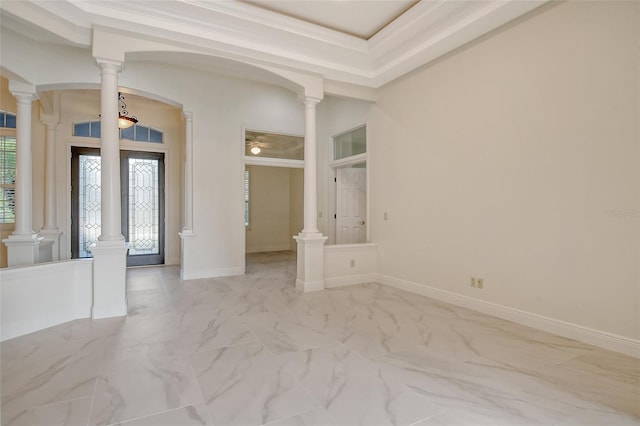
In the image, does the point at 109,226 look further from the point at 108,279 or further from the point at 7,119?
the point at 7,119

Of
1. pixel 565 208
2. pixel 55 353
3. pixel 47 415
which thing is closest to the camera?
pixel 47 415

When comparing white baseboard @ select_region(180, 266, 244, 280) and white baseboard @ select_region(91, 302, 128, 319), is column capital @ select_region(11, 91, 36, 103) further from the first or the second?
white baseboard @ select_region(180, 266, 244, 280)

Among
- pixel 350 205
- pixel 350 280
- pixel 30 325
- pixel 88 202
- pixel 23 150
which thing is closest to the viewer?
pixel 30 325

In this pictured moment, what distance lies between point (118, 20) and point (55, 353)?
10.7 feet

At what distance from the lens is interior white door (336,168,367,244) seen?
6598 millimetres

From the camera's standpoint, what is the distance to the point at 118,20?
339cm

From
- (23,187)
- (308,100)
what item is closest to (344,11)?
(308,100)

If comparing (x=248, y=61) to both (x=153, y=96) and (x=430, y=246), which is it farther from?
(x=430, y=246)

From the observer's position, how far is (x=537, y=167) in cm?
322

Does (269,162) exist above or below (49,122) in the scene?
below

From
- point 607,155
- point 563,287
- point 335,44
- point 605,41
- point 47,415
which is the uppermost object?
point 335,44

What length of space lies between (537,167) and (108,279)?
4641mm

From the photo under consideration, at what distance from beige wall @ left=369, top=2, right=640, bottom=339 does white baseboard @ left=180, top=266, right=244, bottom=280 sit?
307cm

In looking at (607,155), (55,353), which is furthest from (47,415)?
(607,155)
